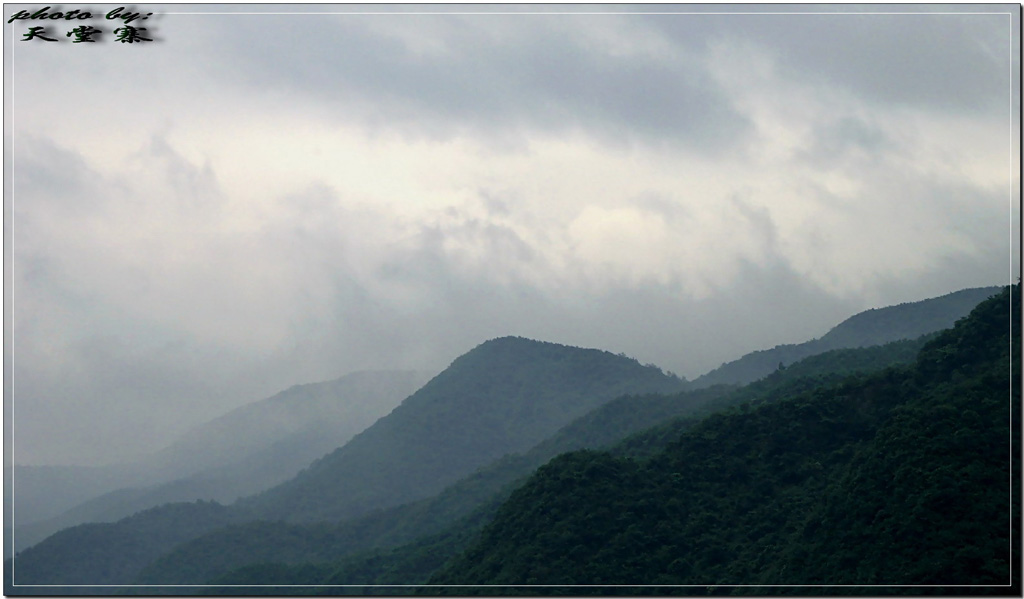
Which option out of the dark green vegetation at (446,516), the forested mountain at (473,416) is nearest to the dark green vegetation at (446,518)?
the dark green vegetation at (446,516)

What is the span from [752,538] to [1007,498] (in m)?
3.90

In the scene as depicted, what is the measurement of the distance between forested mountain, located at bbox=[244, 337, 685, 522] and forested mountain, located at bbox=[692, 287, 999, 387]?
4.78 m

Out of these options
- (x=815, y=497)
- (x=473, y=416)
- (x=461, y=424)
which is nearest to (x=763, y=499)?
(x=815, y=497)

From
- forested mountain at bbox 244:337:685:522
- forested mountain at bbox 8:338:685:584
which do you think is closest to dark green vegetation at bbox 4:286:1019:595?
forested mountain at bbox 244:337:685:522

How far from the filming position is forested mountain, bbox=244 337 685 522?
28.1 m

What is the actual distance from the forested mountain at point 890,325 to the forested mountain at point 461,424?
15.7ft

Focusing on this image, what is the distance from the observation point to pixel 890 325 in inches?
1019

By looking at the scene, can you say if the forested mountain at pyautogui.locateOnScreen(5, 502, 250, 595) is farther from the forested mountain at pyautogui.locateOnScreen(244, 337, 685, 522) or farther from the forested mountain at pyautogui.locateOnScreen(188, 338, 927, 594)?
the forested mountain at pyautogui.locateOnScreen(244, 337, 685, 522)

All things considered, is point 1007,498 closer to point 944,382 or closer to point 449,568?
point 944,382

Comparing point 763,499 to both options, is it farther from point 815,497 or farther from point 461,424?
point 461,424

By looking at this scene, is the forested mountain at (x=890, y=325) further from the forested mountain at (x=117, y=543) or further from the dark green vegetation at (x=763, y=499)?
the forested mountain at (x=117, y=543)

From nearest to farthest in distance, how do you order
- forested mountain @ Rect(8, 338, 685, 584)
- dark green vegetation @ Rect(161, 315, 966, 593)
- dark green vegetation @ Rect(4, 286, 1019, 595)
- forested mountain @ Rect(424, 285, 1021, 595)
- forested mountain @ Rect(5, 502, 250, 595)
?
forested mountain @ Rect(424, 285, 1021, 595)
dark green vegetation @ Rect(4, 286, 1019, 595)
dark green vegetation @ Rect(161, 315, 966, 593)
forested mountain @ Rect(5, 502, 250, 595)
forested mountain @ Rect(8, 338, 685, 584)

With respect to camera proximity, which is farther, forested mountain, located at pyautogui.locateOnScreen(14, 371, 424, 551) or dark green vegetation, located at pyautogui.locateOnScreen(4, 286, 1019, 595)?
forested mountain, located at pyautogui.locateOnScreen(14, 371, 424, 551)

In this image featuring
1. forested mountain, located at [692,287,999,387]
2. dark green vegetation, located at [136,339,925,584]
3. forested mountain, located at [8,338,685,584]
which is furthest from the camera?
forested mountain, located at [8,338,685,584]
